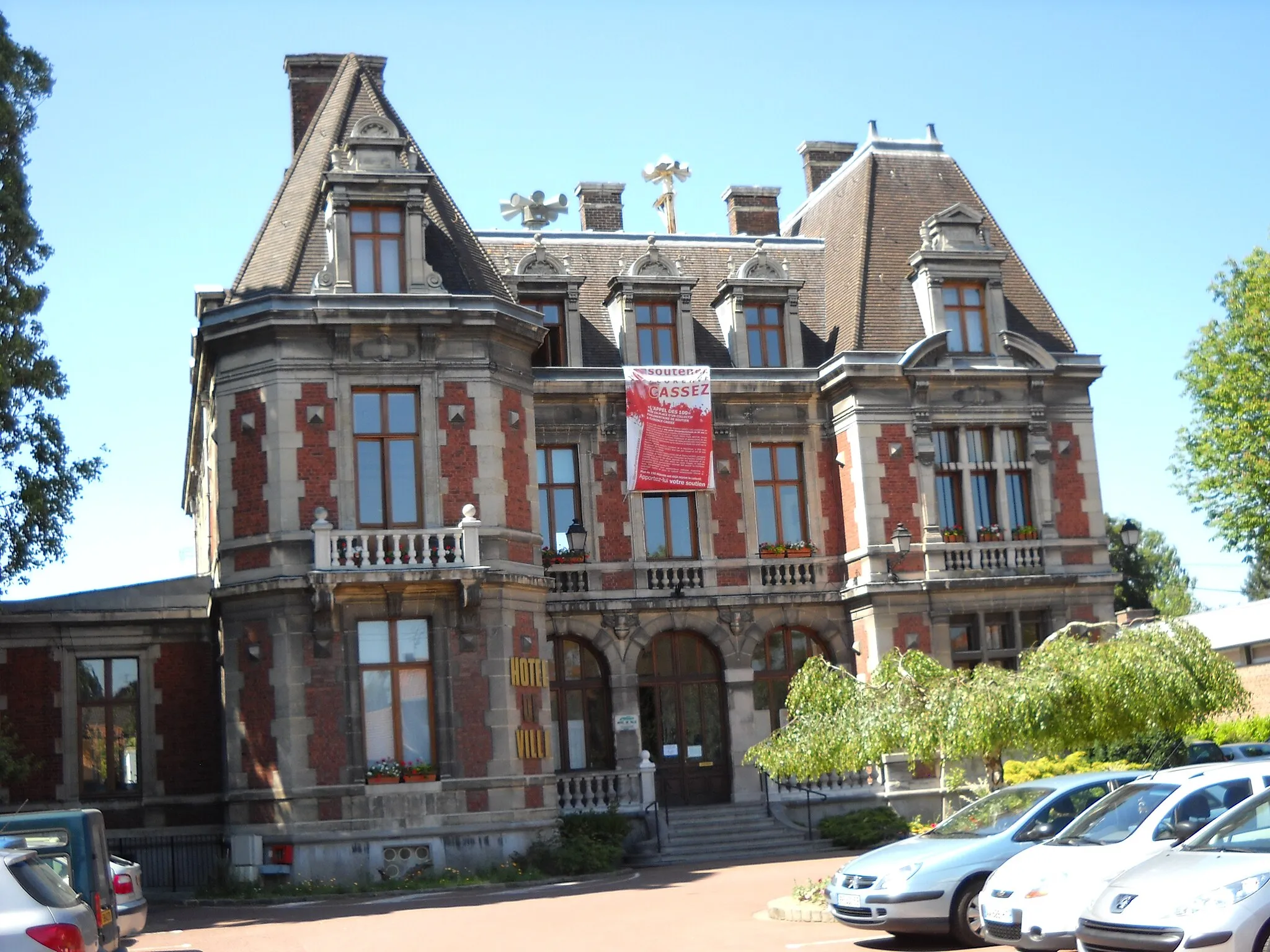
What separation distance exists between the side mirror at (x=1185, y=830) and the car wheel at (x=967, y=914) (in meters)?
2.09

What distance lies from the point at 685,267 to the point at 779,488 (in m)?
5.61

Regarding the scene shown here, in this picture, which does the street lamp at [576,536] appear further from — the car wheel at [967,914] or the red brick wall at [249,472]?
the car wheel at [967,914]

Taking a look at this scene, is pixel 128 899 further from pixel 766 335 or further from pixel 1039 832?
pixel 766 335

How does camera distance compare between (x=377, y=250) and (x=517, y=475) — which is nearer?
(x=377, y=250)

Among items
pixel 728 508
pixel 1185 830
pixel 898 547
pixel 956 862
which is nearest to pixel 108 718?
pixel 728 508

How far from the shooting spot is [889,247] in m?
31.5

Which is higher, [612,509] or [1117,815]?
[612,509]

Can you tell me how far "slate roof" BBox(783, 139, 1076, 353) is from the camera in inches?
1195

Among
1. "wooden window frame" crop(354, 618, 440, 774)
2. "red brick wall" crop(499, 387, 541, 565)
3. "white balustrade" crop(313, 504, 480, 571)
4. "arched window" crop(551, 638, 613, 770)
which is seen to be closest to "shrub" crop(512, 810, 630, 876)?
"wooden window frame" crop(354, 618, 440, 774)

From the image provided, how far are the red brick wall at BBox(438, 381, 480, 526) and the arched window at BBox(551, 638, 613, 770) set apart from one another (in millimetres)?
4752

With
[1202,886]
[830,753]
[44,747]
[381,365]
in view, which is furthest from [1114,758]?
[44,747]

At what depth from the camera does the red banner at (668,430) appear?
2883 cm

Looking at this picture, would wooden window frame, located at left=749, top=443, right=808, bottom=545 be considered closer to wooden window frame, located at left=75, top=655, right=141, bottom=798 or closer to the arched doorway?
the arched doorway

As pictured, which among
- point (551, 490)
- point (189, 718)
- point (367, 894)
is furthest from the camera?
point (551, 490)
